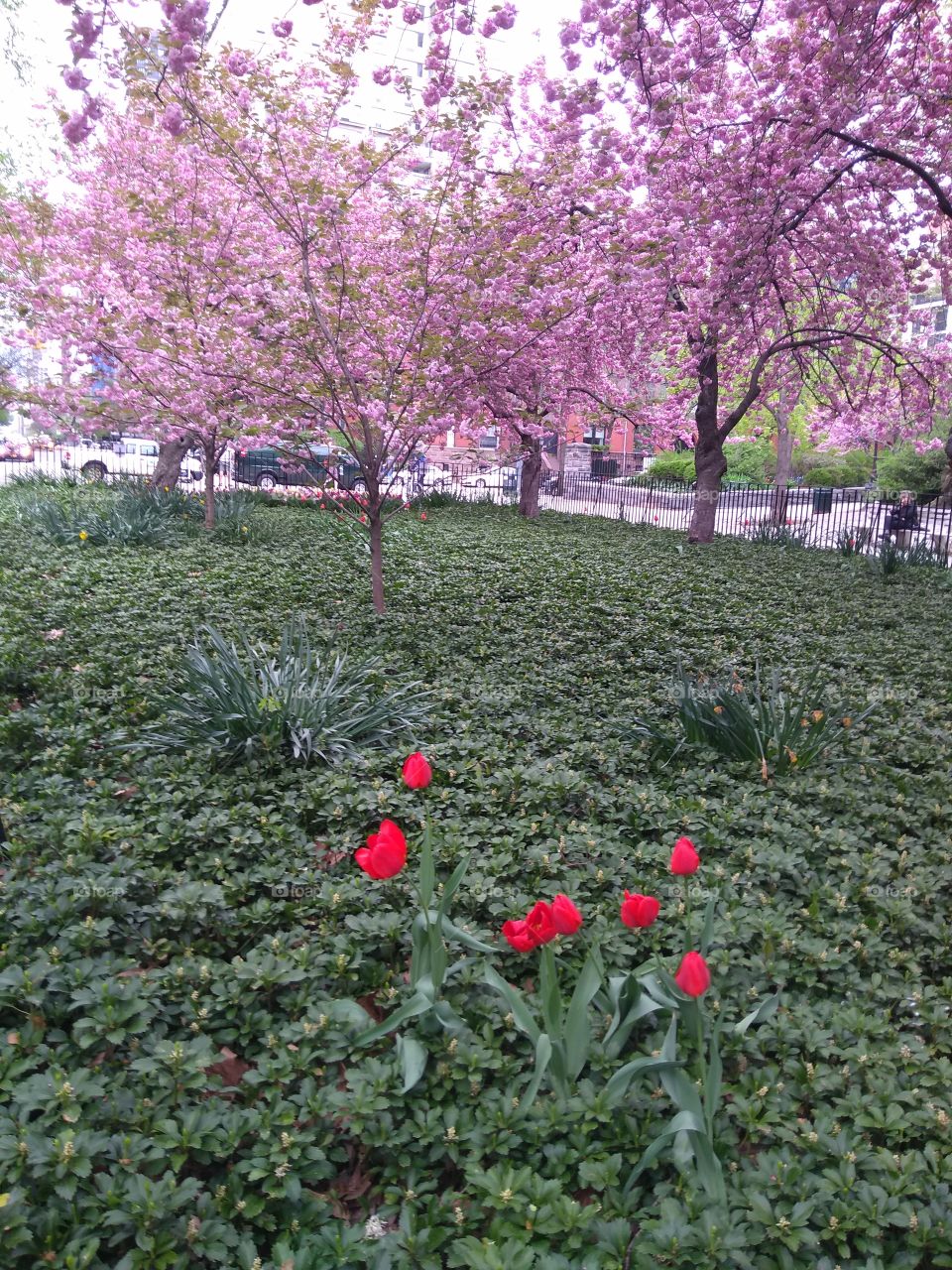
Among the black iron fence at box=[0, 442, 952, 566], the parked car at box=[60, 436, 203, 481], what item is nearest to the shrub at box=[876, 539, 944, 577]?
the black iron fence at box=[0, 442, 952, 566]

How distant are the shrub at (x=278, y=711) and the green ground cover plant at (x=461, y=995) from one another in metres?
0.11

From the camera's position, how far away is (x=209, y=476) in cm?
1074

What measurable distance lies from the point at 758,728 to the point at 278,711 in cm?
217

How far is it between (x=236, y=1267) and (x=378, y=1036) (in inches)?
20.5

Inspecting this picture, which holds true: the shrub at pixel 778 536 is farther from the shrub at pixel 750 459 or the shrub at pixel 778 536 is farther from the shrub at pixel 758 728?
the shrub at pixel 750 459

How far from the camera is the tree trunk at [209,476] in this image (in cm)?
1045

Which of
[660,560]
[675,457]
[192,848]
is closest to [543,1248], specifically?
[192,848]

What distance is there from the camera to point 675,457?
3556cm

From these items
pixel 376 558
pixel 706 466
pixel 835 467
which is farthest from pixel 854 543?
pixel 835 467

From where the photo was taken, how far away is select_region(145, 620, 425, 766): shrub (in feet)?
11.5

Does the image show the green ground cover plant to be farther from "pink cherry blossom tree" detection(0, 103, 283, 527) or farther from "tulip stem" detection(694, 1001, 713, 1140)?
"pink cherry blossom tree" detection(0, 103, 283, 527)

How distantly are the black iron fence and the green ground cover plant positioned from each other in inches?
332

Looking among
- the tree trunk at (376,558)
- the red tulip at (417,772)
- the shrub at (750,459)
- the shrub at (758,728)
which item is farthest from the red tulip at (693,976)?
the shrub at (750,459)

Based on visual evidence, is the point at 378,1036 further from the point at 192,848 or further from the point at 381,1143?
the point at 192,848
